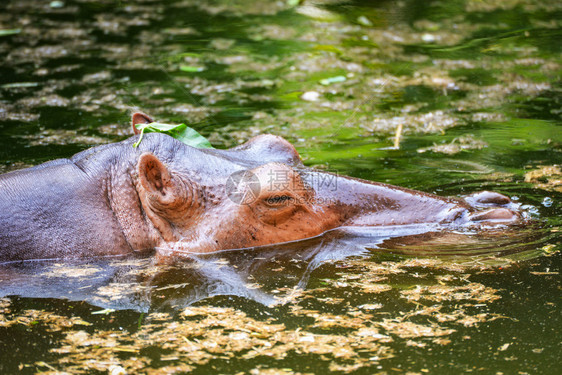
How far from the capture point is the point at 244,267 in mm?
4809

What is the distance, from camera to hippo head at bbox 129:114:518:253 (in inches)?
189

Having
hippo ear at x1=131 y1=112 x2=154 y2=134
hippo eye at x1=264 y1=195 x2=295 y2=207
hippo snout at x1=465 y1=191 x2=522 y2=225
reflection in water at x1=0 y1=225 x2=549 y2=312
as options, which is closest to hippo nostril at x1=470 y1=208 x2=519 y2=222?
hippo snout at x1=465 y1=191 x2=522 y2=225

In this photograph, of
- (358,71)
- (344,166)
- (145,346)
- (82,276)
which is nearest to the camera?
(145,346)

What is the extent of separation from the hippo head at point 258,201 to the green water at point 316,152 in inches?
5.5

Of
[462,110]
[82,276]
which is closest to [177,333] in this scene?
[82,276]

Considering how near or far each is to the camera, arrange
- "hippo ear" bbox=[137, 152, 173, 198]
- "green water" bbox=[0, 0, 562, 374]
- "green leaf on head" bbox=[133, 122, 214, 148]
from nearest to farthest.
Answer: "green water" bbox=[0, 0, 562, 374]
"hippo ear" bbox=[137, 152, 173, 198]
"green leaf on head" bbox=[133, 122, 214, 148]

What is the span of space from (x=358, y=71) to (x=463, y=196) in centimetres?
503

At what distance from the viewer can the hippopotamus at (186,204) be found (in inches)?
186

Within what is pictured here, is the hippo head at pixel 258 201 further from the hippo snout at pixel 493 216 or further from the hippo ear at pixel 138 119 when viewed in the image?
the hippo ear at pixel 138 119

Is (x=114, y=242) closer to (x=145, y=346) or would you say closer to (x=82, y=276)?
(x=82, y=276)

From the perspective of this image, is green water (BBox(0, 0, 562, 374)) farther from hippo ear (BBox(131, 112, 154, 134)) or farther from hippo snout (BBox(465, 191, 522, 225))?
hippo ear (BBox(131, 112, 154, 134))

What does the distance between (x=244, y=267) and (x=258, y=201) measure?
45cm

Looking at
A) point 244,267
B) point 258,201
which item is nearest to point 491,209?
point 258,201

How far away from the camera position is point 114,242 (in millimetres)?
4879
